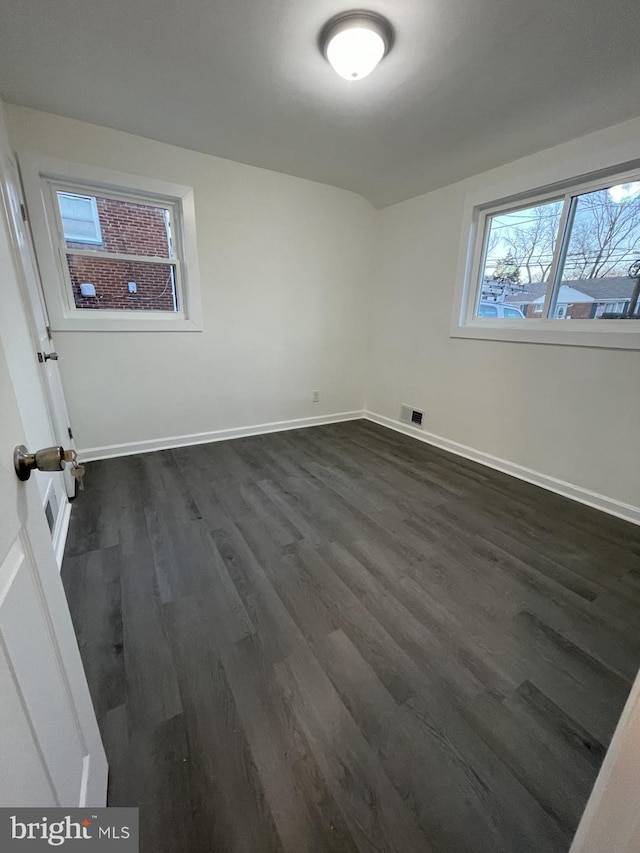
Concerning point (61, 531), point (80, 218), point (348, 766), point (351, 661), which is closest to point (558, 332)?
point (351, 661)

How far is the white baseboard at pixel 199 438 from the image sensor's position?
296cm

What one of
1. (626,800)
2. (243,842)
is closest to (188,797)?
(243,842)

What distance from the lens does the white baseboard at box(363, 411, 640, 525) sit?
2.34 metres

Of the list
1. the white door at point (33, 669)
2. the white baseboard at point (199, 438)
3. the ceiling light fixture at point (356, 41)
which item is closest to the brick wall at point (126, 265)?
the white baseboard at point (199, 438)

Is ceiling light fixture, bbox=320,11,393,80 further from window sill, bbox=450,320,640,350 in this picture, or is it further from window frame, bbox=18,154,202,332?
window sill, bbox=450,320,640,350

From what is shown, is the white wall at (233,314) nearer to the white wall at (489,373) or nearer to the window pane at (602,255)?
the white wall at (489,373)

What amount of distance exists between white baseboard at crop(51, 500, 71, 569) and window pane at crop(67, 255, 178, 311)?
1.63 metres

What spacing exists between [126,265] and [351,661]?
3.17 metres

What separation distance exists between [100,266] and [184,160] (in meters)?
1.07

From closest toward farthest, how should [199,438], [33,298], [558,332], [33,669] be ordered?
[33,669], [33,298], [558,332], [199,438]

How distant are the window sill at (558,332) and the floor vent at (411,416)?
896 millimetres

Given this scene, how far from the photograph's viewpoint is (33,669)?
24.4 inches

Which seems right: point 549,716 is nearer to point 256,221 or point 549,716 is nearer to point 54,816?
point 54,816
